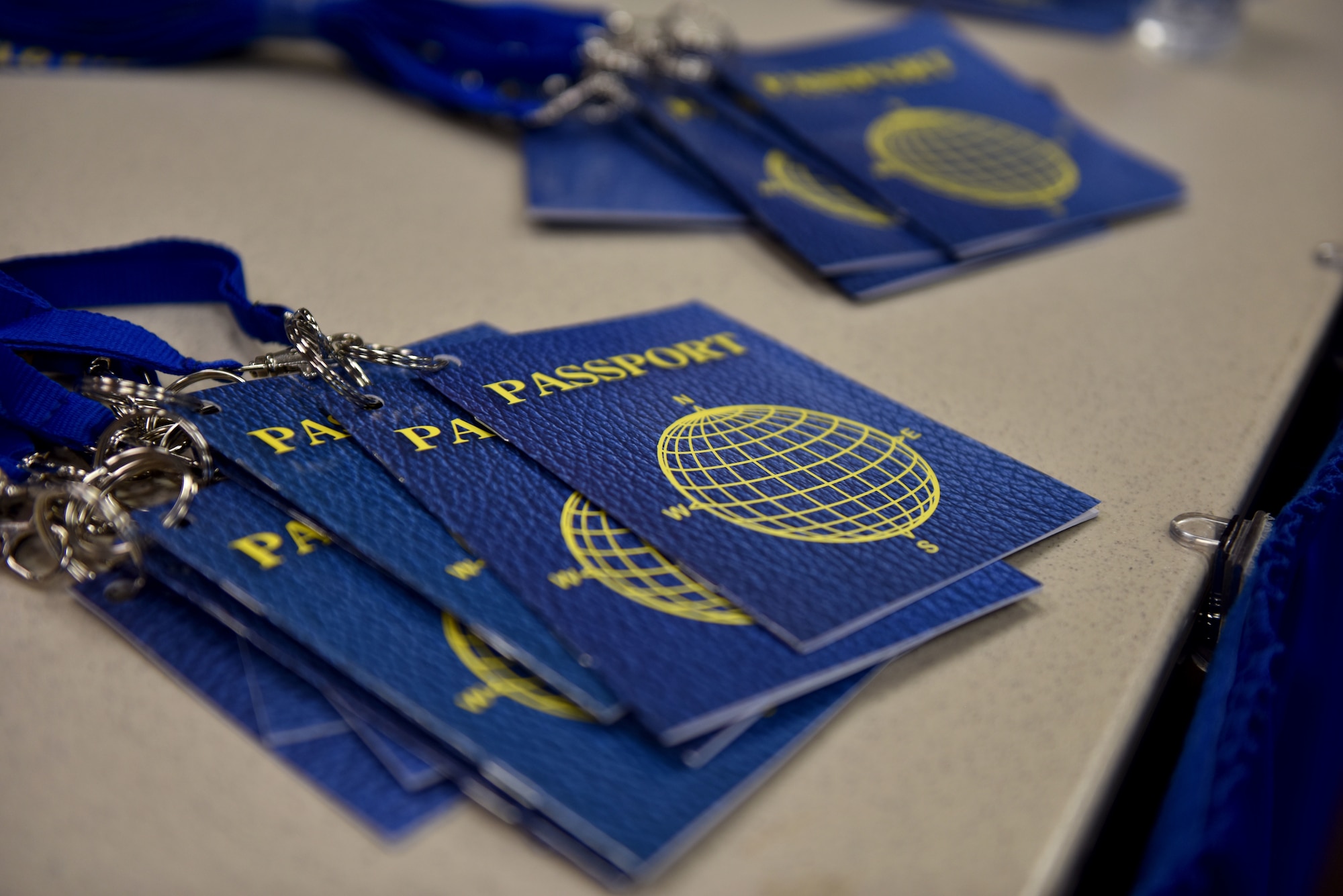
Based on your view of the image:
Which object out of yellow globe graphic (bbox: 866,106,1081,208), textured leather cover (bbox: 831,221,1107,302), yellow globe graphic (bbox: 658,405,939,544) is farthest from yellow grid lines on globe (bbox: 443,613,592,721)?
yellow globe graphic (bbox: 866,106,1081,208)

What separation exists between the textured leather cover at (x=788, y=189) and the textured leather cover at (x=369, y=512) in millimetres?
345

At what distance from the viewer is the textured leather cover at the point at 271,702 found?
1.12 feet

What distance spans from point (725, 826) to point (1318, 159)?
37.7 inches

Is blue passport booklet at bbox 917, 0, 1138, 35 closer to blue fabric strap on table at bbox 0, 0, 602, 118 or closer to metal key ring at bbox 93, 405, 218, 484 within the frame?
blue fabric strap on table at bbox 0, 0, 602, 118

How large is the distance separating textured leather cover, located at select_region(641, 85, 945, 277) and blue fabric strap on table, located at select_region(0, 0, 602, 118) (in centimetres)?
11

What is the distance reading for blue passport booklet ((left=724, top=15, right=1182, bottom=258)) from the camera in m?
0.78

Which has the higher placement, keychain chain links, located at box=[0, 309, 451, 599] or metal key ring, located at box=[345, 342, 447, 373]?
metal key ring, located at box=[345, 342, 447, 373]

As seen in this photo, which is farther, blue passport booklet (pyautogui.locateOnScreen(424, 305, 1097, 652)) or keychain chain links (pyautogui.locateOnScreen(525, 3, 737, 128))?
keychain chain links (pyautogui.locateOnScreen(525, 3, 737, 128))

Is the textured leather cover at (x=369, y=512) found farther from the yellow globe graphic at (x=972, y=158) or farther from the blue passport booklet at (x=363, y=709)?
the yellow globe graphic at (x=972, y=158)

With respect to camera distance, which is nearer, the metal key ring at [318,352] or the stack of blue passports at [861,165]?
the metal key ring at [318,352]

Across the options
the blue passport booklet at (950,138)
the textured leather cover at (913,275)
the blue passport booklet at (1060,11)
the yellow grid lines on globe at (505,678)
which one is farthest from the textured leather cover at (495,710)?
the blue passport booklet at (1060,11)

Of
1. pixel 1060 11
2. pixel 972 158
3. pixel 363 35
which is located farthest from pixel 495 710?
pixel 1060 11

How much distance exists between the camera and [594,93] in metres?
0.88

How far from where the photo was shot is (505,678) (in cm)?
37
